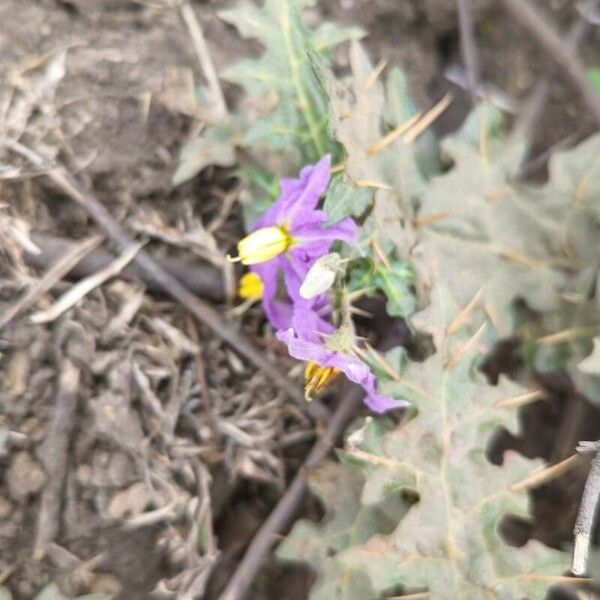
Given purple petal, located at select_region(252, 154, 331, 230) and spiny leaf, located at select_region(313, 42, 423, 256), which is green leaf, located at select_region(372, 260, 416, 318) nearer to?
spiny leaf, located at select_region(313, 42, 423, 256)

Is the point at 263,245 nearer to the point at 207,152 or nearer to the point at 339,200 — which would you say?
the point at 339,200

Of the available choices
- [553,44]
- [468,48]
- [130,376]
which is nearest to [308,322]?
[130,376]

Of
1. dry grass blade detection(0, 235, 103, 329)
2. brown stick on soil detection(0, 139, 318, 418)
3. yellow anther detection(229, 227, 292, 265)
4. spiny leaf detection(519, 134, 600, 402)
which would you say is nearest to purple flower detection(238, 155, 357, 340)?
yellow anther detection(229, 227, 292, 265)

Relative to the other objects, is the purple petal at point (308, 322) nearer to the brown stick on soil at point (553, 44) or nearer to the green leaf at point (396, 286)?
the green leaf at point (396, 286)

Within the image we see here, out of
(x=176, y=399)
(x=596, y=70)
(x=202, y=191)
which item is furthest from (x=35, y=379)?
(x=596, y=70)

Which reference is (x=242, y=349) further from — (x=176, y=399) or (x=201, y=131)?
(x=201, y=131)
